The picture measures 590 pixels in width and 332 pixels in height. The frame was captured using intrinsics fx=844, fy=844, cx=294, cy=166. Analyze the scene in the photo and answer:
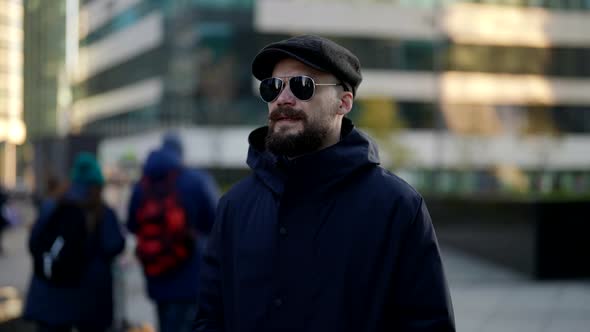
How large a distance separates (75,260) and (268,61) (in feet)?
10.1

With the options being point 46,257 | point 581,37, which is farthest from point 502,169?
point 46,257

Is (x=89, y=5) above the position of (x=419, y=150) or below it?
above

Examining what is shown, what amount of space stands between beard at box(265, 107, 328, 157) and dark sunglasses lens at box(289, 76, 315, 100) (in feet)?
0.17

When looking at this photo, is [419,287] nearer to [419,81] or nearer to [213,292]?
[213,292]

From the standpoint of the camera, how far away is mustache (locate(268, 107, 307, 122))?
8.53ft

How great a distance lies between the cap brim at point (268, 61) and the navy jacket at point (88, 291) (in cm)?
299

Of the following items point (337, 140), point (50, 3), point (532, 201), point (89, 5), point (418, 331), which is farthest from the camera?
point (50, 3)

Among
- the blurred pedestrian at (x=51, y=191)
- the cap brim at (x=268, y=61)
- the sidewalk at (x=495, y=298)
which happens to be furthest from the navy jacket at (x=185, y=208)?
the cap brim at (x=268, y=61)

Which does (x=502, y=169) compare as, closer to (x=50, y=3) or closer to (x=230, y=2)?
(x=230, y=2)

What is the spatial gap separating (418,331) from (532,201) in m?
10.5

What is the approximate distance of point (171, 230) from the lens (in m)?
5.58

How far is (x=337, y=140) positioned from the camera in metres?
2.72

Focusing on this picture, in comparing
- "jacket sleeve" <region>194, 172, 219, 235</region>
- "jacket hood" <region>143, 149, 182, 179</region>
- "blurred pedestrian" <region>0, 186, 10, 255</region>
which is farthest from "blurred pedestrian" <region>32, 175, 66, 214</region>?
"blurred pedestrian" <region>0, 186, 10, 255</region>

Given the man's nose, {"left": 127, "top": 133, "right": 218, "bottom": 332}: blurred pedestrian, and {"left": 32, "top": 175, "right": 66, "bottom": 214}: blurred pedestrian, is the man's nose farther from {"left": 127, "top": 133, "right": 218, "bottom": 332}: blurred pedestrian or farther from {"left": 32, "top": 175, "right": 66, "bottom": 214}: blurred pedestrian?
{"left": 32, "top": 175, "right": 66, "bottom": 214}: blurred pedestrian
